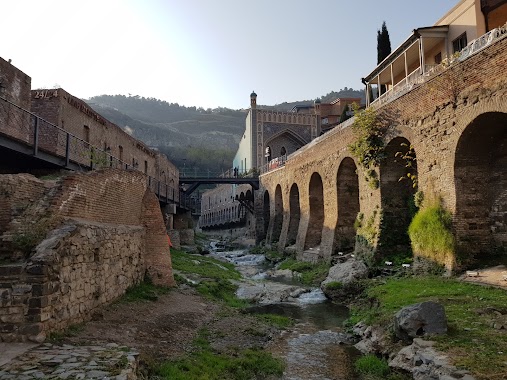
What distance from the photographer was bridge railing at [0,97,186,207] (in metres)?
10.3

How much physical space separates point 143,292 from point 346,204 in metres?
11.5

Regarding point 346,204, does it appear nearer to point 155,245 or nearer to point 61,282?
point 155,245

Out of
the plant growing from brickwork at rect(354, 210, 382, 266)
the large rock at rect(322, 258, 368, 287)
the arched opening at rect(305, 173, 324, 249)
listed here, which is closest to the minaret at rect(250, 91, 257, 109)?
the arched opening at rect(305, 173, 324, 249)

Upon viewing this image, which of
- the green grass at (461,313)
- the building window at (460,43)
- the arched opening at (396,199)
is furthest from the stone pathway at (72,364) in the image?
the building window at (460,43)

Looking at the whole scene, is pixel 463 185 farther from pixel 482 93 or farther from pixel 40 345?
pixel 40 345

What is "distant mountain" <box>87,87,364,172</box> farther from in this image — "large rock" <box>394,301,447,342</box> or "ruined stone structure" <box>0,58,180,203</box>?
"large rock" <box>394,301,447,342</box>

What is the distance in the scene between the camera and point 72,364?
14.6 feet

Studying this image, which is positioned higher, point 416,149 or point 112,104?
point 112,104

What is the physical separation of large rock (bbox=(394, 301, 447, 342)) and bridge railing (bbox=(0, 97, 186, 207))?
8232 millimetres

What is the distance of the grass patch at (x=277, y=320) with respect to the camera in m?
9.48

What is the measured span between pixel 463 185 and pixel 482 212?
864 mm

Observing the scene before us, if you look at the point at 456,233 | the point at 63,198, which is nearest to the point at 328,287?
the point at 456,233

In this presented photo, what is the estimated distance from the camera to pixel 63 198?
22.9 feet

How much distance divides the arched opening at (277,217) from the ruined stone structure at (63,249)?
62.4ft
